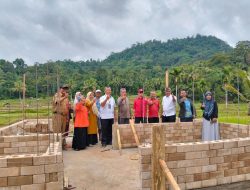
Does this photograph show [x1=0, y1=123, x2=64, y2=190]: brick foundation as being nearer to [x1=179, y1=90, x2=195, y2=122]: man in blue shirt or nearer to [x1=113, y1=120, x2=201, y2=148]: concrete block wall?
[x1=113, y1=120, x2=201, y2=148]: concrete block wall

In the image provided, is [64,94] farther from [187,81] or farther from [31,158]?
[187,81]

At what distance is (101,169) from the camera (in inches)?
215

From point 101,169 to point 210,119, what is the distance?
318 cm

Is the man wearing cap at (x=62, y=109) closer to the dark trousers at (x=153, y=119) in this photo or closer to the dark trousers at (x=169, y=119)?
the dark trousers at (x=153, y=119)

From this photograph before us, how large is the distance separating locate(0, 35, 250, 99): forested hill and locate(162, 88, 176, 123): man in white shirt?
1383mm

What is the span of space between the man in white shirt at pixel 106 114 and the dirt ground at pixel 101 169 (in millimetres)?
524

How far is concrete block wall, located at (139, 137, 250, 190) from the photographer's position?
4164 millimetres

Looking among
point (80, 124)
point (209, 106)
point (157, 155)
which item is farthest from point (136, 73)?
point (157, 155)

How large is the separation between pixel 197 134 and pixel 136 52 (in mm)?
110691

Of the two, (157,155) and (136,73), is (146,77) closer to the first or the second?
(136,73)

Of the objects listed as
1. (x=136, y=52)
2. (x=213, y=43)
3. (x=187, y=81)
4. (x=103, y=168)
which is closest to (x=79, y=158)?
(x=103, y=168)

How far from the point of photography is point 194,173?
174 inches

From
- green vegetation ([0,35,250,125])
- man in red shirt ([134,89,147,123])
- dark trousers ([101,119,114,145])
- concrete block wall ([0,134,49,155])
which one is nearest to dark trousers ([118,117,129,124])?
man in red shirt ([134,89,147,123])

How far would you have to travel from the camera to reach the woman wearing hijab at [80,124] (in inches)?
280
